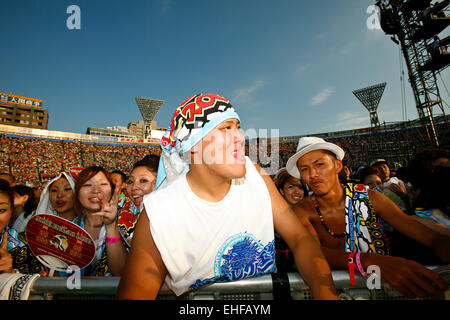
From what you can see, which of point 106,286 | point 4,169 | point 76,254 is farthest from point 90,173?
point 4,169

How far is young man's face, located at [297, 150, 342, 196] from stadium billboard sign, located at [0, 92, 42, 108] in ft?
313

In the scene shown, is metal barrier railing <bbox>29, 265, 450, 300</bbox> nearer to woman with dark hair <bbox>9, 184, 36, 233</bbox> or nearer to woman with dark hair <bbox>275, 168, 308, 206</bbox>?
woman with dark hair <bbox>275, 168, 308, 206</bbox>

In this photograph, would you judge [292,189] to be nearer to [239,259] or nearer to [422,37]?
[239,259]

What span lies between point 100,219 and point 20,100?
94.4m

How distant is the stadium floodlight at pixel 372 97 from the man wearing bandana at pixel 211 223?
153ft

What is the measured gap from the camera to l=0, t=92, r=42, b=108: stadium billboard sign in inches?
2530

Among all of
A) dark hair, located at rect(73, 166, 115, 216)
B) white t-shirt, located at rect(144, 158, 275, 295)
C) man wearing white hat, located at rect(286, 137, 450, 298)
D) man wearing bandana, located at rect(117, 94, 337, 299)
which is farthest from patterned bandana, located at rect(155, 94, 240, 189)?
dark hair, located at rect(73, 166, 115, 216)

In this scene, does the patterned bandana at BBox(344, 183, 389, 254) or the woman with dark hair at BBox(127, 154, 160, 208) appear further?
the woman with dark hair at BBox(127, 154, 160, 208)

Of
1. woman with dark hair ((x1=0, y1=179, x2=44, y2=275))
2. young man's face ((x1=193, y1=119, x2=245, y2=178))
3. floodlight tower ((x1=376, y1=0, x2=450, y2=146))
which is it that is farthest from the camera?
floodlight tower ((x1=376, y1=0, x2=450, y2=146))

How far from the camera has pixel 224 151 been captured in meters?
1.40

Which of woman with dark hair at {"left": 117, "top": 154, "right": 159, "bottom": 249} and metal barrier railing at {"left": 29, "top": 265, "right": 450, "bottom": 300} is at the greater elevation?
woman with dark hair at {"left": 117, "top": 154, "right": 159, "bottom": 249}

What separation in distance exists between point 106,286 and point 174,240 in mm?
556

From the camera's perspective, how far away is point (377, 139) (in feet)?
101

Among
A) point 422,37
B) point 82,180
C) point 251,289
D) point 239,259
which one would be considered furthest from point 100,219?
point 422,37
